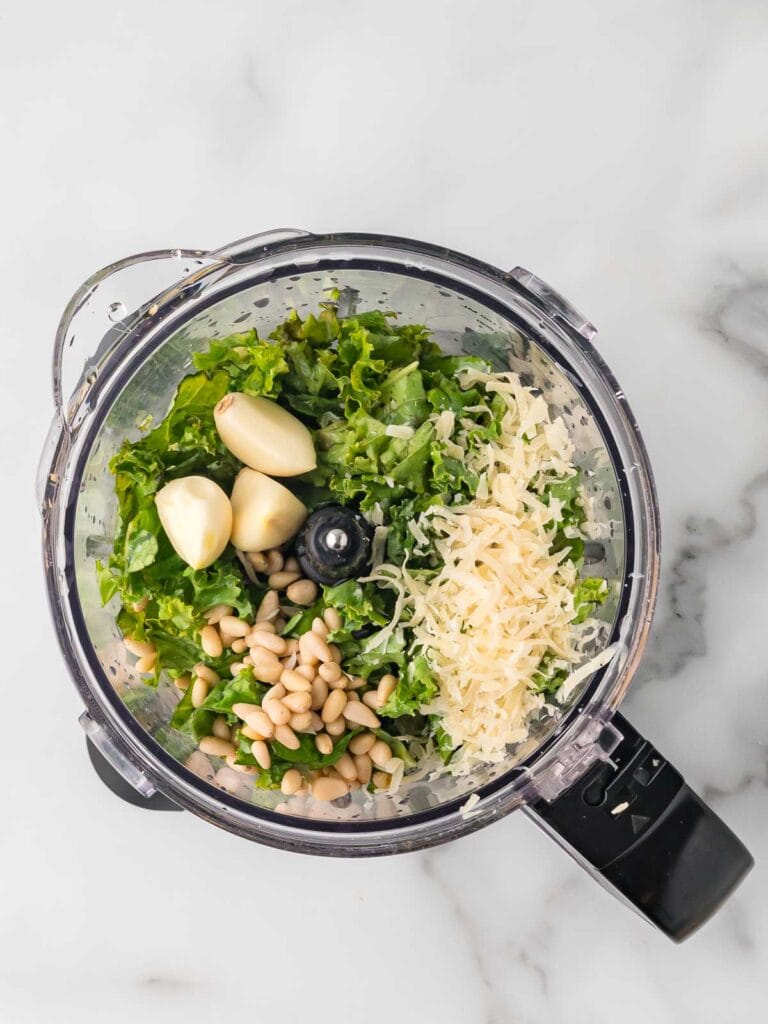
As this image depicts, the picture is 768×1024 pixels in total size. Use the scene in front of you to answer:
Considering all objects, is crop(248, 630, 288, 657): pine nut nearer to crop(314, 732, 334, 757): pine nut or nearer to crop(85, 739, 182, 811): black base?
crop(314, 732, 334, 757): pine nut

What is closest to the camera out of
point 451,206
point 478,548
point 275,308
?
point 478,548

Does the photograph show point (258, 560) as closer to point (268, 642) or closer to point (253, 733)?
point (268, 642)

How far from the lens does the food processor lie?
1216mm

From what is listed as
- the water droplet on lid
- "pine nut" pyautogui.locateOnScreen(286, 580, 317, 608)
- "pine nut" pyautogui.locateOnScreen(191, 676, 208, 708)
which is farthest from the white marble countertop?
"pine nut" pyautogui.locateOnScreen(286, 580, 317, 608)

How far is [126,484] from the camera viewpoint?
1.27m


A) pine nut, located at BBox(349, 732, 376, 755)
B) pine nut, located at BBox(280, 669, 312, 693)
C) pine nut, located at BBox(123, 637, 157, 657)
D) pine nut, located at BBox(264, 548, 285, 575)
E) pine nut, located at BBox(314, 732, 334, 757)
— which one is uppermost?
pine nut, located at BBox(264, 548, 285, 575)

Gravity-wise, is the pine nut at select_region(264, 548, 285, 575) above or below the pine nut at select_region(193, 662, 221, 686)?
above

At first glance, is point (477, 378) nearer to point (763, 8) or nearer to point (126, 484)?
point (126, 484)

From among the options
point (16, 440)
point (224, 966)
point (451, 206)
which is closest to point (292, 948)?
point (224, 966)

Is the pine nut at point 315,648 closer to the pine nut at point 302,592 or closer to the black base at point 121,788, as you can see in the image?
the pine nut at point 302,592

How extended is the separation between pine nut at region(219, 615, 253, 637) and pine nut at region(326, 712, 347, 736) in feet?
0.51

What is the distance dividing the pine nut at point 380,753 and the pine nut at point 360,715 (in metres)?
0.03

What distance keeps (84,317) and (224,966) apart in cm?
99

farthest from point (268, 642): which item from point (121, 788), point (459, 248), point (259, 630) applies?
point (459, 248)
